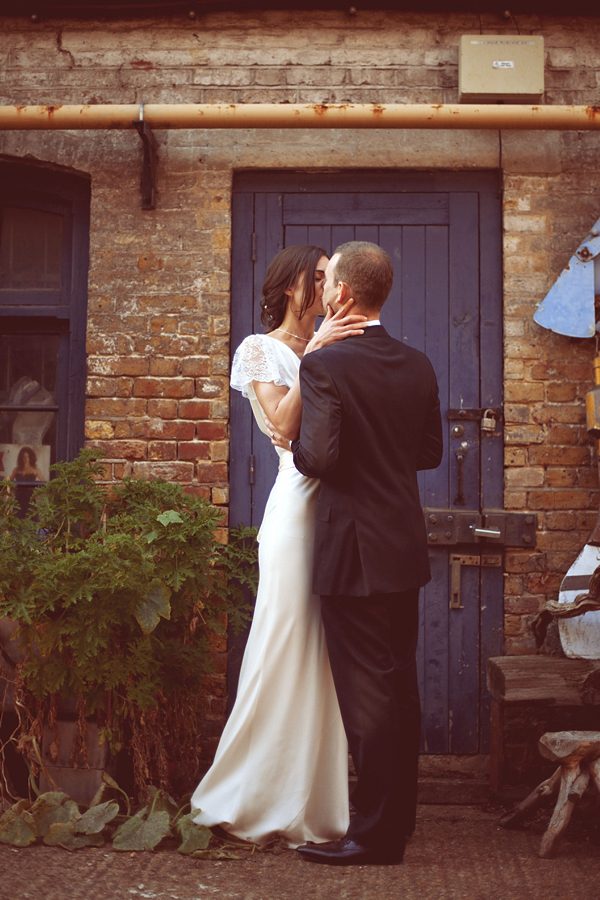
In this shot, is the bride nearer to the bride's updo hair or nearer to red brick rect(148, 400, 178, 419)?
the bride's updo hair

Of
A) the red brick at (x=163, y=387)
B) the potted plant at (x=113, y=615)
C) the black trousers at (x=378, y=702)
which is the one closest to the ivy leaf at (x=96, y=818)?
the potted plant at (x=113, y=615)

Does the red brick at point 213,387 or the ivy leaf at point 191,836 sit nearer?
the ivy leaf at point 191,836

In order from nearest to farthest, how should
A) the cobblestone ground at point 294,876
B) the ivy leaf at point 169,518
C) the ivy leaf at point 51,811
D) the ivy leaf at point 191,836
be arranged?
the cobblestone ground at point 294,876
the ivy leaf at point 191,836
the ivy leaf at point 51,811
the ivy leaf at point 169,518

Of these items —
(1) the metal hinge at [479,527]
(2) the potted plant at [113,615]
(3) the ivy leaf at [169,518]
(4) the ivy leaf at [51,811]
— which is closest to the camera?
(4) the ivy leaf at [51,811]

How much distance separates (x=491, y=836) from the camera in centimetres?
309

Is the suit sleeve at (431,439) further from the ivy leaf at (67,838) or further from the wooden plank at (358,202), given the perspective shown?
the ivy leaf at (67,838)

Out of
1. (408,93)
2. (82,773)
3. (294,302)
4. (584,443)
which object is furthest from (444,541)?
(408,93)

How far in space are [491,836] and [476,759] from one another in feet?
2.15

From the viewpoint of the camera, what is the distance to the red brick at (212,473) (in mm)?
3832

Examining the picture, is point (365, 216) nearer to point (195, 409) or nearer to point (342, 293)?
point (195, 409)

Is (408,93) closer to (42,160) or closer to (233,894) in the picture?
(42,160)

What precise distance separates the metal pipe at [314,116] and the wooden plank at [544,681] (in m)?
2.29

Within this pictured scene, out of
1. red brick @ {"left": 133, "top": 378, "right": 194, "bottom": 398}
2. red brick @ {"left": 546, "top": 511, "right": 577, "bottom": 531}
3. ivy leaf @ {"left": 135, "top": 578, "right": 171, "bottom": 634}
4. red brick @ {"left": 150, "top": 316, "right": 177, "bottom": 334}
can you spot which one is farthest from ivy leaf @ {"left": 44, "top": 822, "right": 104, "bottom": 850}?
red brick @ {"left": 546, "top": 511, "right": 577, "bottom": 531}

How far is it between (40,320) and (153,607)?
182 cm
